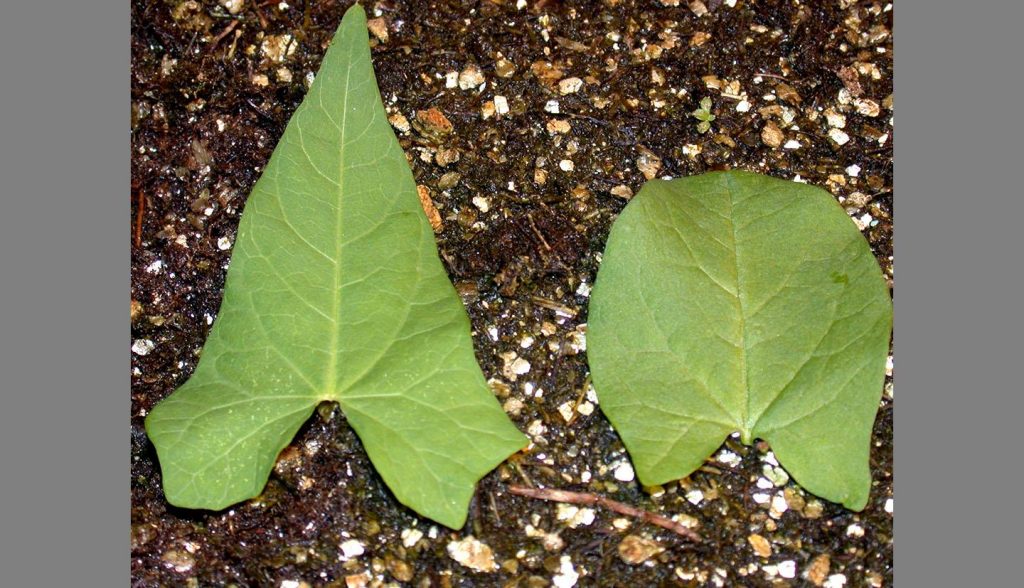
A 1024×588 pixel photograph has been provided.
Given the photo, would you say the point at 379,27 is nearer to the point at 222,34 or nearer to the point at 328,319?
the point at 222,34

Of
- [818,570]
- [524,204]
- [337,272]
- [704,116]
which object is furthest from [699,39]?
[818,570]

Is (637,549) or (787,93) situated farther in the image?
(787,93)

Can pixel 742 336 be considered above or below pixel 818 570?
above

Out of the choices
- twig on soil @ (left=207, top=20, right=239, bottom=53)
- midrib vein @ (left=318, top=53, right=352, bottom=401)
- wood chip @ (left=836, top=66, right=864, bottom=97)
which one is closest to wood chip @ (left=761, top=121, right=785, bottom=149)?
wood chip @ (left=836, top=66, right=864, bottom=97)

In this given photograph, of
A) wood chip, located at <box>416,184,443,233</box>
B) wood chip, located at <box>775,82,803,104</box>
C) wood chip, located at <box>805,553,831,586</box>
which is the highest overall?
wood chip, located at <box>775,82,803,104</box>

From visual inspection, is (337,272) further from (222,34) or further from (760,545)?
(760,545)

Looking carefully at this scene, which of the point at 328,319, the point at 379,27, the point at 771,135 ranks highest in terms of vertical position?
the point at 379,27

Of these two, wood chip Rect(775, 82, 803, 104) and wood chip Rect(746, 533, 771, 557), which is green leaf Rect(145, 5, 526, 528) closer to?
wood chip Rect(746, 533, 771, 557)
